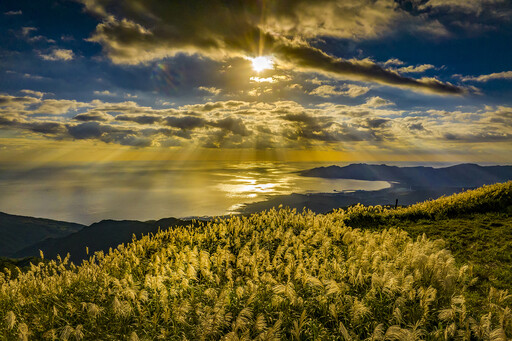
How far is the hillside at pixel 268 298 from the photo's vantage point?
5.08 m

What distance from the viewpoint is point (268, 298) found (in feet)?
21.7

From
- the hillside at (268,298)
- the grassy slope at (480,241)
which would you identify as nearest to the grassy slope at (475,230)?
the grassy slope at (480,241)

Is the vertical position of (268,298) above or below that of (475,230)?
below

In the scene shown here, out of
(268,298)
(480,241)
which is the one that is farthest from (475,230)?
(268,298)

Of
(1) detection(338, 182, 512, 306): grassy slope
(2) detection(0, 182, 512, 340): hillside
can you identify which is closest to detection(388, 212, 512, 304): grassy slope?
(1) detection(338, 182, 512, 306): grassy slope

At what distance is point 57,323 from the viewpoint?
6.27 meters

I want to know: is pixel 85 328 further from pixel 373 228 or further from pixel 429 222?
pixel 429 222

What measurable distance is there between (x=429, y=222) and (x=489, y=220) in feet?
8.99

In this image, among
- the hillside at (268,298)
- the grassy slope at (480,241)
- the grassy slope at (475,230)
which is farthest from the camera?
the grassy slope at (475,230)

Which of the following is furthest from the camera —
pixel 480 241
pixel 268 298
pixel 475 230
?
pixel 475 230

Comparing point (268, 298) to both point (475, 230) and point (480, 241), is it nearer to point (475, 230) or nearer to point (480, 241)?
point (480, 241)

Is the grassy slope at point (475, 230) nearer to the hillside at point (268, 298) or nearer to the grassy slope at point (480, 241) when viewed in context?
the grassy slope at point (480, 241)

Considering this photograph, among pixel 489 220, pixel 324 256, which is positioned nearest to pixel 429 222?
pixel 489 220

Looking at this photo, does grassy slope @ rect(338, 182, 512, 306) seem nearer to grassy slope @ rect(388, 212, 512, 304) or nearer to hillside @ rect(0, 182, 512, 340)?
grassy slope @ rect(388, 212, 512, 304)
